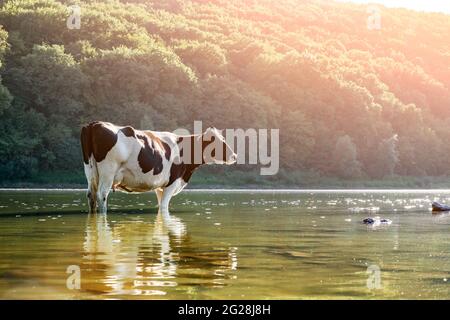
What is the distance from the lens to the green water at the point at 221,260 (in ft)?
33.2

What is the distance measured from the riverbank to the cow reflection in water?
188 ft

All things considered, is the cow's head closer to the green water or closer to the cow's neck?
the cow's neck

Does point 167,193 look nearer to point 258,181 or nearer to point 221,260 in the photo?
point 221,260

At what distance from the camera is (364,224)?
2294 centimetres

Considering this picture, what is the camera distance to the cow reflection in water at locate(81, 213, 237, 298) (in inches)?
410

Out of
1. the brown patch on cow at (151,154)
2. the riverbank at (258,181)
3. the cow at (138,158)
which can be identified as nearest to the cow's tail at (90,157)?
the cow at (138,158)

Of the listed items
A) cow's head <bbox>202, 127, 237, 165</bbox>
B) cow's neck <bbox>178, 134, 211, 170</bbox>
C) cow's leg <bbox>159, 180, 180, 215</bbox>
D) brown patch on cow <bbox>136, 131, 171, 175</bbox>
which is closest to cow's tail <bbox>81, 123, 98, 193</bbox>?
brown patch on cow <bbox>136, 131, 171, 175</bbox>

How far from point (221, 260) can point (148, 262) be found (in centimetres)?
117

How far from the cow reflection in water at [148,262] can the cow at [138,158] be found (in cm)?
736

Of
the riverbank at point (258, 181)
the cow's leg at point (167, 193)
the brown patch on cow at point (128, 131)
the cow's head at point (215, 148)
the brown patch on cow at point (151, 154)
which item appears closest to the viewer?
the brown patch on cow at point (128, 131)

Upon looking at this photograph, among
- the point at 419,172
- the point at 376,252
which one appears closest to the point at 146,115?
the point at 419,172

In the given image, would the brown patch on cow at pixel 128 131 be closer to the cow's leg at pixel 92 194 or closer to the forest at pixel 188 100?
the cow's leg at pixel 92 194

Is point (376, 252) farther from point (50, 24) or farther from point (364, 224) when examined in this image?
point (50, 24)

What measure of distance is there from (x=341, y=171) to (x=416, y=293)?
308ft
